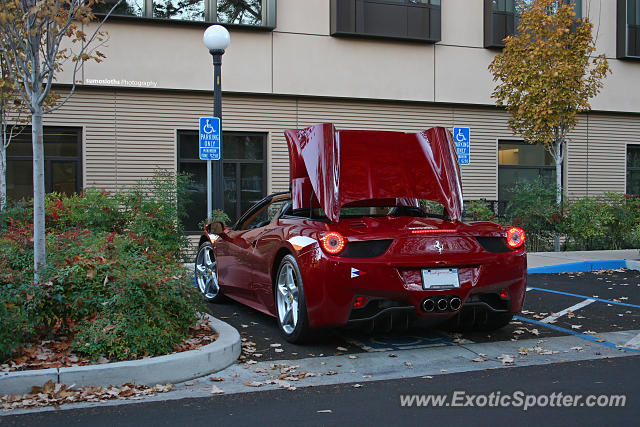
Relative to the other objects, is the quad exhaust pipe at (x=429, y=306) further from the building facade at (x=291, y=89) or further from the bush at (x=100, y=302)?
the building facade at (x=291, y=89)

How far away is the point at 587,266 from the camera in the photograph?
12.1m

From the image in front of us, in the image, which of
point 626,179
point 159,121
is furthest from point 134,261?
point 626,179

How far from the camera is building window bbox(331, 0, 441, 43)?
1628 cm

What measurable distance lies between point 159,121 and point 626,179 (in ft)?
43.6

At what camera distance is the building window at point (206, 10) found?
14.9 meters

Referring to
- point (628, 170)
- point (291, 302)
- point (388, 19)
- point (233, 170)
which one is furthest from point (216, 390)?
point (628, 170)

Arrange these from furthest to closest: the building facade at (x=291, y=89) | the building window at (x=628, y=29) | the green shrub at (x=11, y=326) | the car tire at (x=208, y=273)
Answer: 1. the building window at (x=628, y=29)
2. the building facade at (x=291, y=89)
3. the car tire at (x=208, y=273)
4. the green shrub at (x=11, y=326)

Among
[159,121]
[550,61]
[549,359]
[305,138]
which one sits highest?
[550,61]

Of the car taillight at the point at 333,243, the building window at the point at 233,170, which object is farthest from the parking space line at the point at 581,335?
the building window at the point at 233,170

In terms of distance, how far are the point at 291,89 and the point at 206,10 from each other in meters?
2.63

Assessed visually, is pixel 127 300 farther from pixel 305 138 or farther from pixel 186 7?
pixel 186 7

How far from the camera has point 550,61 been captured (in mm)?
14305

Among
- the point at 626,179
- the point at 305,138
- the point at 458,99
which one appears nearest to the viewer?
the point at 305,138

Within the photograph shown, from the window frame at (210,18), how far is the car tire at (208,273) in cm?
794
